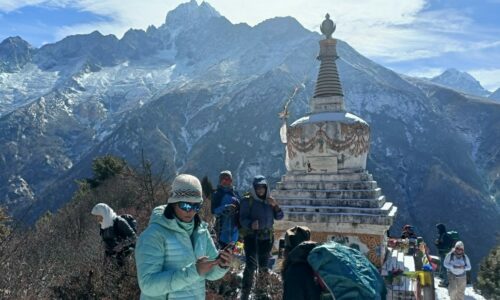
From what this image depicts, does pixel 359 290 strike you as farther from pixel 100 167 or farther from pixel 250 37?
pixel 250 37

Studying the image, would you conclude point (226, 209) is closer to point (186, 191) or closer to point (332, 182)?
point (186, 191)

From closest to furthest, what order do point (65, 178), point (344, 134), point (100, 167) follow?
point (344, 134) → point (100, 167) → point (65, 178)

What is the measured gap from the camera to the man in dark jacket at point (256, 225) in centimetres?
602

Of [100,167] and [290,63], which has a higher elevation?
[290,63]

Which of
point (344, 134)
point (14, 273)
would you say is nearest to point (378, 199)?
point (344, 134)

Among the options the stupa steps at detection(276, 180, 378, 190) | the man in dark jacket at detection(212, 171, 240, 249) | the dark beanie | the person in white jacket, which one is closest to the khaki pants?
the person in white jacket

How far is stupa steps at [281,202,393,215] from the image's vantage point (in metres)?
11.3

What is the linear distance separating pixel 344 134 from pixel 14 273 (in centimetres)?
986

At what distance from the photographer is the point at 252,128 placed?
99750 millimetres

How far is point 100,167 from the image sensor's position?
1067 inches

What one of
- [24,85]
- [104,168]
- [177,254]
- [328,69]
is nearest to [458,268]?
[177,254]

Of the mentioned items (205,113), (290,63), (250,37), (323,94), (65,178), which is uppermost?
(250,37)

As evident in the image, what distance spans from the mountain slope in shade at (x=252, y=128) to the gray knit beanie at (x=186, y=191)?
58.7 meters

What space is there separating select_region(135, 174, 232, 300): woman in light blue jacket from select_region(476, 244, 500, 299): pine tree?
1064 cm
